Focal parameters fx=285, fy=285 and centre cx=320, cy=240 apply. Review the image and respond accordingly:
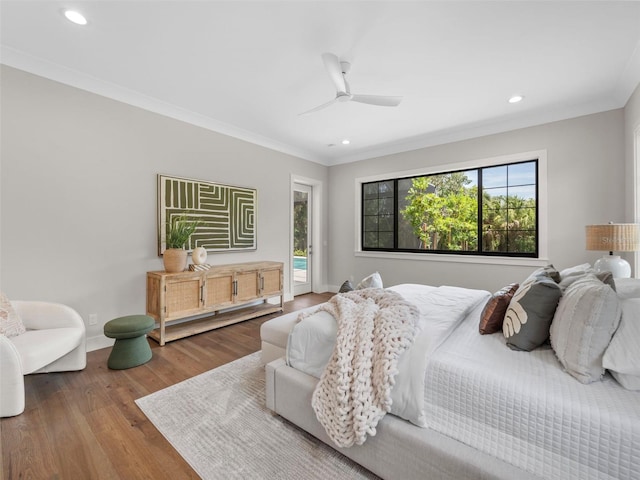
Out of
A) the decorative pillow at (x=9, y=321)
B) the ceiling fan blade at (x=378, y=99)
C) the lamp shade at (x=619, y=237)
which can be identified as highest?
the ceiling fan blade at (x=378, y=99)

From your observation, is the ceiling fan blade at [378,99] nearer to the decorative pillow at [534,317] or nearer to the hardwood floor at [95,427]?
the decorative pillow at [534,317]

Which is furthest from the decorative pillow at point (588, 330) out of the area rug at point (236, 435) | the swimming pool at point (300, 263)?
the swimming pool at point (300, 263)

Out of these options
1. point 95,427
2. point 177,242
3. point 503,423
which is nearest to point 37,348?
point 95,427

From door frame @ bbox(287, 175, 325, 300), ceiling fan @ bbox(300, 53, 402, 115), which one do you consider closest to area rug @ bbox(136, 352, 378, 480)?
ceiling fan @ bbox(300, 53, 402, 115)

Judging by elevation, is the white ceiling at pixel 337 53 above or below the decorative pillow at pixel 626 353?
above

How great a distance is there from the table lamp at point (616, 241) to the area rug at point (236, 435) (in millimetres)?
2833

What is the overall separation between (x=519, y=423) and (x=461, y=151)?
399 centimetres

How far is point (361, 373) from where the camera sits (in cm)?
139

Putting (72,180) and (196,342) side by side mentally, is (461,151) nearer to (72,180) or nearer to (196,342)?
(196,342)

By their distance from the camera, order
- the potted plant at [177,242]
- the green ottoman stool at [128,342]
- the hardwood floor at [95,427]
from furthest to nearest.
A: the potted plant at [177,242] < the green ottoman stool at [128,342] < the hardwood floor at [95,427]

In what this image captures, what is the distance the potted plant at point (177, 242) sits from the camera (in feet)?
10.6

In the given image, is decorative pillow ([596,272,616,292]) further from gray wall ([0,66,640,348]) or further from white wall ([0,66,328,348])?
white wall ([0,66,328,348])

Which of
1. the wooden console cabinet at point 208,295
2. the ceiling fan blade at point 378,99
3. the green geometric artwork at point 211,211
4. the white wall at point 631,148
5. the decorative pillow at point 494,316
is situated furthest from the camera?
the green geometric artwork at point 211,211

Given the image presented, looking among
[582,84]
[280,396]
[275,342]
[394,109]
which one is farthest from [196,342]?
[582,84]
